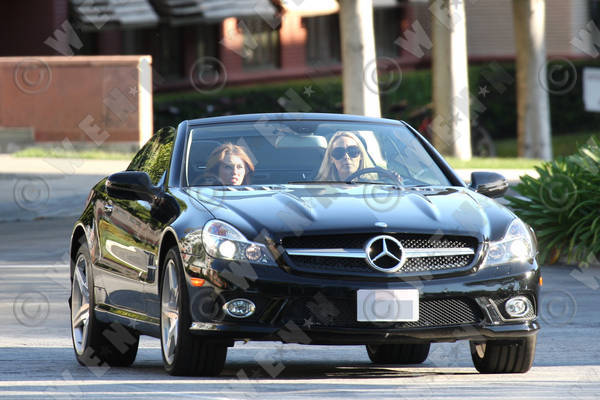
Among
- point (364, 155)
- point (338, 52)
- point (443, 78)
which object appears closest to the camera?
point (364, 155)

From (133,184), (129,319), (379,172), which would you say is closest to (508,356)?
(379,172)

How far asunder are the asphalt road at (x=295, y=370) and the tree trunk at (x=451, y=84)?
13593 mm

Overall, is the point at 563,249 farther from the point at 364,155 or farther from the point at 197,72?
the point at 197,72

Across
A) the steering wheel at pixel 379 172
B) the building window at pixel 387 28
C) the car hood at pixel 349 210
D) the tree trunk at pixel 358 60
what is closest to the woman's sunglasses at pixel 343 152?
the steering wheel at pixel 379 172

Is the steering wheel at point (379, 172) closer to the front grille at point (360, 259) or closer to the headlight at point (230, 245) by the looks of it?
the front grille at point (360, 259)

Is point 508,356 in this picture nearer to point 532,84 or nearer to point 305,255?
point 305,255

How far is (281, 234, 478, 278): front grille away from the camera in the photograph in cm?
752

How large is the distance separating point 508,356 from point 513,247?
2.26 feet

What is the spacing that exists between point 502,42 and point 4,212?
26.3 m

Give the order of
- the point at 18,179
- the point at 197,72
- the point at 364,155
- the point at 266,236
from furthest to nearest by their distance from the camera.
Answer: the point at 197,72 → the point at 18,179 → the point at 364,155 → the point at 266,236

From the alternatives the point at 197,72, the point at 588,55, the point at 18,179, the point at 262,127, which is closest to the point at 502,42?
the point at 588,55

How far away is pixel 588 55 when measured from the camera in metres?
41.1

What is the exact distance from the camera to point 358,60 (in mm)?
24672

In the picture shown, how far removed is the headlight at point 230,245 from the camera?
24.7 feet
